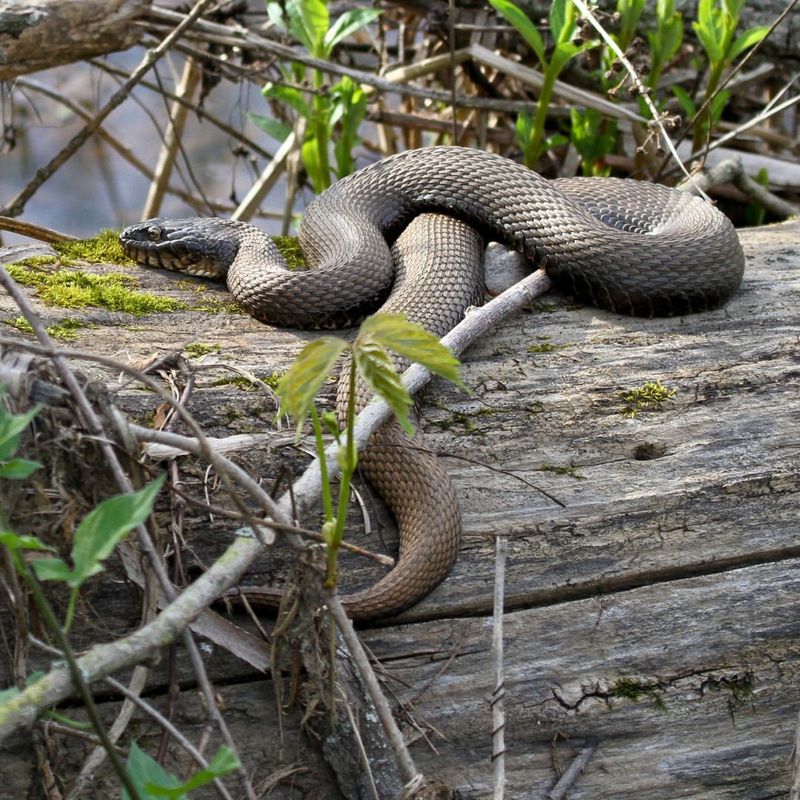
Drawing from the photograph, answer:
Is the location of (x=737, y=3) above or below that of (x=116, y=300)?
above

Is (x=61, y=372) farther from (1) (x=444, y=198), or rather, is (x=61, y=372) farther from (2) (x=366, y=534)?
(1) (x=444, y=198)

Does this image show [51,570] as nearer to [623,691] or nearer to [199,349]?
[623,691]

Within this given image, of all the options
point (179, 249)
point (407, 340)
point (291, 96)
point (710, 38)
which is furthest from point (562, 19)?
point (407, 340)

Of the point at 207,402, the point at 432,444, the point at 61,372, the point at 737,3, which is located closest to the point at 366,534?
the point at 432,444

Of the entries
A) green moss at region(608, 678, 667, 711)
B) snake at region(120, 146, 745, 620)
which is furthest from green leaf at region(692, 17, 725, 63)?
green moss at region(608, 678, 667, 711)

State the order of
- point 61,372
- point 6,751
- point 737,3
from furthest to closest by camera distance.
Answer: point 737,3 < point 6,751 < point 61,372

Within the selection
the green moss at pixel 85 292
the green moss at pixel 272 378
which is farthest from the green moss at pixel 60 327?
the green moss at pixel 272 378
